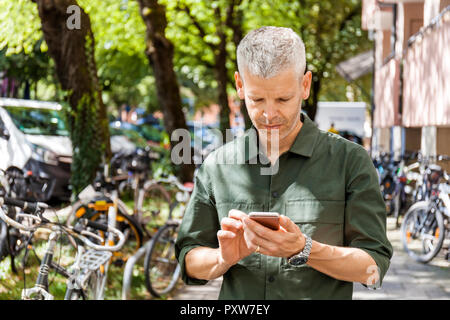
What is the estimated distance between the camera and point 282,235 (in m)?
1.74

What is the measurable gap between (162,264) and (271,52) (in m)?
Result: 5.17

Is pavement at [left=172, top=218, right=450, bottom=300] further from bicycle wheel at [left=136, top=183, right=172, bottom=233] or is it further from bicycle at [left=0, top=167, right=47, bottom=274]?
bicycle wheel at [left=136, top=183, right=172, bottom=233]

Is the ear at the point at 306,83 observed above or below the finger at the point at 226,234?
above

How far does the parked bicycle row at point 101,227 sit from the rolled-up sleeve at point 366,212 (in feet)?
6.76

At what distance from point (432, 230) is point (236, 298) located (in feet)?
21.5

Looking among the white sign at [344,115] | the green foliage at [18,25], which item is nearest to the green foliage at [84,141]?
the green foliage at [18,25]

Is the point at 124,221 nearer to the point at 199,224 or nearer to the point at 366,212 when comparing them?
the point at 199,224

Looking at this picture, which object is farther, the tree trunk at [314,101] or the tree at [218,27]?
the tree trunk at [314,101]

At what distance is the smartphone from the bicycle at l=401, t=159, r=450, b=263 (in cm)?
660

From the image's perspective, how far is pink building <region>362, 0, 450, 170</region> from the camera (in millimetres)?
9898

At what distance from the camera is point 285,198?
79.6 inches

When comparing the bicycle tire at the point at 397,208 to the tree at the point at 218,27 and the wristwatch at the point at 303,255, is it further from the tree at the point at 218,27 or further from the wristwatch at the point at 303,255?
the wristwatch at the point at 303,255

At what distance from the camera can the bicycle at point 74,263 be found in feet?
12.4
